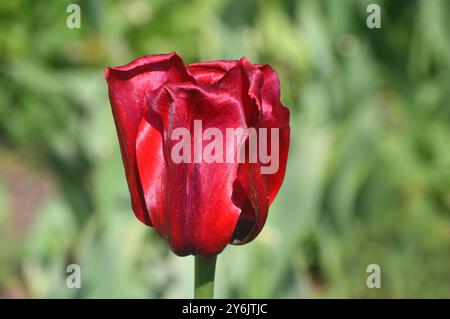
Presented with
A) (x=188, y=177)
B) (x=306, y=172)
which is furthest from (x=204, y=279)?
(x=306, y=172)

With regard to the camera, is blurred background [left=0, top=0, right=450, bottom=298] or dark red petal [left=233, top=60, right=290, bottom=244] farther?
blurred background [left=0, top=0, right=450, bottom=298]

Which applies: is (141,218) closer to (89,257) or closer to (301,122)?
(89,257)

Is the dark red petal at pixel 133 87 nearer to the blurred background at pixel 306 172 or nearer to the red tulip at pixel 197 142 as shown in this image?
the red tulip at pixel 197 142

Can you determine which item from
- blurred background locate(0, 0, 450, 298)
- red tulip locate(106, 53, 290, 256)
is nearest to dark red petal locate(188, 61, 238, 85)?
red tulip locate(106, 53, 290, 256)

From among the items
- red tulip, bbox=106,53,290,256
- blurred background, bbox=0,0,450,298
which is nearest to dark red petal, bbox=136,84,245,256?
red tulip, bbox=106,53,290,256

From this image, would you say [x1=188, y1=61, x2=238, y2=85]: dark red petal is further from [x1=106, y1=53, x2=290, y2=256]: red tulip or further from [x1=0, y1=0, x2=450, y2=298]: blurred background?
[x1=0, y1=0, x2=450, y2=298]: blurred background

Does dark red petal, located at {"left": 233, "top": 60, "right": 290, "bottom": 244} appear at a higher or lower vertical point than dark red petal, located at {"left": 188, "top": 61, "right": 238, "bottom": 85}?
lower

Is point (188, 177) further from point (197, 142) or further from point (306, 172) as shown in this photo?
point (306, 172)

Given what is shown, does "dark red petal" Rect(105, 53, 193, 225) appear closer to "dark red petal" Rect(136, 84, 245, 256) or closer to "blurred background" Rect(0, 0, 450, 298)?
"dark red petal" Rect(136, 84, 245, 256)
